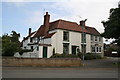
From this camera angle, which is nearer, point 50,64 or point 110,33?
point 50,64

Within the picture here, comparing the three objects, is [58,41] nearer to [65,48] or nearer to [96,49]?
[65,48]

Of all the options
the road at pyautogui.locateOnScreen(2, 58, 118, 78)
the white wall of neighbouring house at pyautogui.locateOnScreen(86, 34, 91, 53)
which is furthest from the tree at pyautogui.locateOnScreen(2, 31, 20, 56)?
the white wall of neighbouring house at pyautogui.locateOnScreen(86, 34, 91, 53)

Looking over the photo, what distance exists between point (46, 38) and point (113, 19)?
16.1m

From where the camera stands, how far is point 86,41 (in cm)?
4197

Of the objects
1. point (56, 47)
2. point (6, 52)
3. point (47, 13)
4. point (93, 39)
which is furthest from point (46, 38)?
point (93, 39)

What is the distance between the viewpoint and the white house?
111 feet

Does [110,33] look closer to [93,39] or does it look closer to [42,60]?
[42,60]

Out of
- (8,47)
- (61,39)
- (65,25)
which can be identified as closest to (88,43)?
(65,25)

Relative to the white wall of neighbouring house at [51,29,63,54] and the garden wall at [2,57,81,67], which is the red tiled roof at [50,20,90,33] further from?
the garden wall at [2,57,81,67]

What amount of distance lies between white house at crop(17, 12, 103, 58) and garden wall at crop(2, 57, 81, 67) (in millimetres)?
9680

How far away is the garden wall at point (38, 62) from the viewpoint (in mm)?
21641

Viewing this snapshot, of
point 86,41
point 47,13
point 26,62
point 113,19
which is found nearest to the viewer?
point 26,62

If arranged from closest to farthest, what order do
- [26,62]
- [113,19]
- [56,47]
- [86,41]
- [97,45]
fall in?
[26,62], [113,19], [56,47], [86,41], [97,45]

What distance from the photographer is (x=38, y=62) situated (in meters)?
22.1
